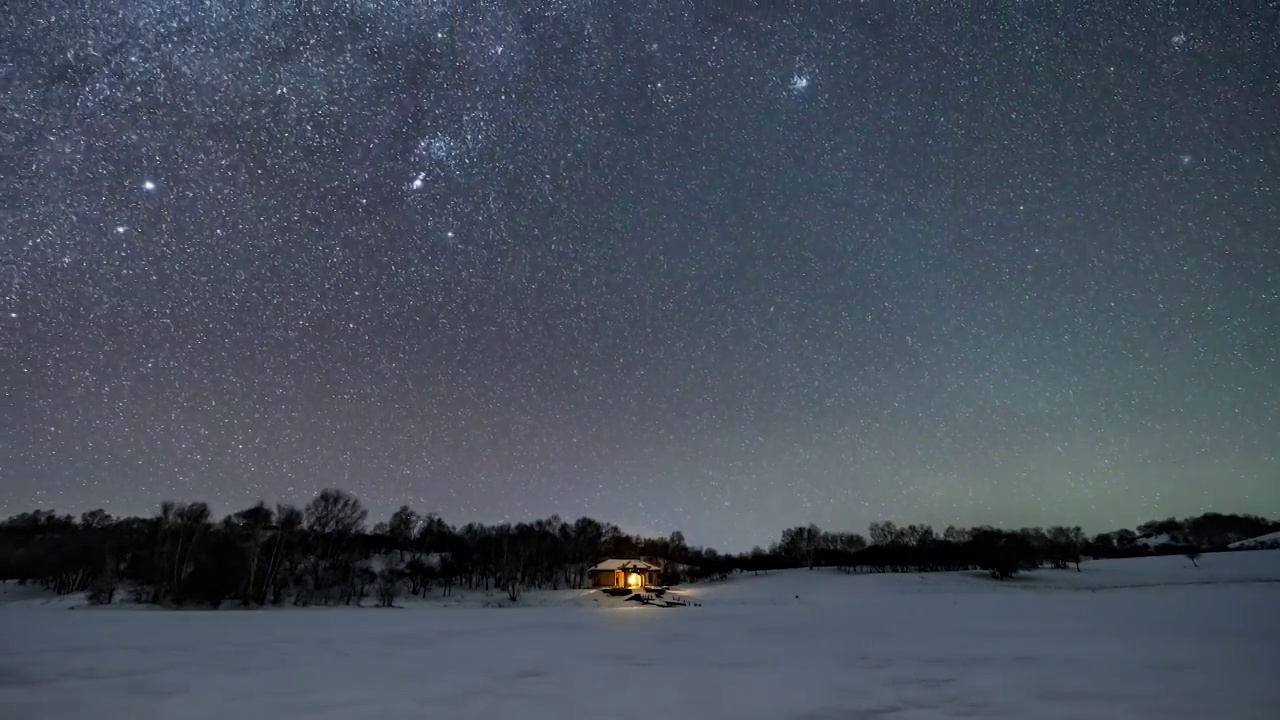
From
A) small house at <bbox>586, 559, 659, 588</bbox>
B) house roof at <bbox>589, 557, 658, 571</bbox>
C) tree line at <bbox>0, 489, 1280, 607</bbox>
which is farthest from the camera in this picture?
house roof at <bbox>589, 557, 658, 571</bbox>

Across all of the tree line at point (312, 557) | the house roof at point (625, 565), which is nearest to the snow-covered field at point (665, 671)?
the tree line at point (312, 557)

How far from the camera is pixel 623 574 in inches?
3479

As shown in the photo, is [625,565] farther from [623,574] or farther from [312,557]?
[312,557]

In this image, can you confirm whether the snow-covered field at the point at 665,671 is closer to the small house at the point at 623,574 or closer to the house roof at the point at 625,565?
the small house at the point at 623,574

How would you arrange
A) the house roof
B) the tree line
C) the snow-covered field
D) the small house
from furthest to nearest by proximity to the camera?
the house roof < the small house < the tree line < the snow-covered field

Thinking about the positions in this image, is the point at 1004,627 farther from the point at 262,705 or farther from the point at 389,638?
the point at 262,705

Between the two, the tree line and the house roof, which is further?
the house roof

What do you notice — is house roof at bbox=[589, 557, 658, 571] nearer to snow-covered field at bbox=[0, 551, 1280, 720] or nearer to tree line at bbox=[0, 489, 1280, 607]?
tree line at bbox=[0, 489, 1280, 607]

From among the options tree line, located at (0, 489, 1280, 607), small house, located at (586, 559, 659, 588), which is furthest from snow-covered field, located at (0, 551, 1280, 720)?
small house, located at (586, 559, 659, 588)

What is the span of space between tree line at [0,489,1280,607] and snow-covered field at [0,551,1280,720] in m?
37.2

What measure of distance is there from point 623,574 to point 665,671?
241 feet

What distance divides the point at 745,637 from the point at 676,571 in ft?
345

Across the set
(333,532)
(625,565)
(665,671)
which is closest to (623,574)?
(625,565)

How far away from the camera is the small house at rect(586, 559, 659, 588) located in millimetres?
88125
